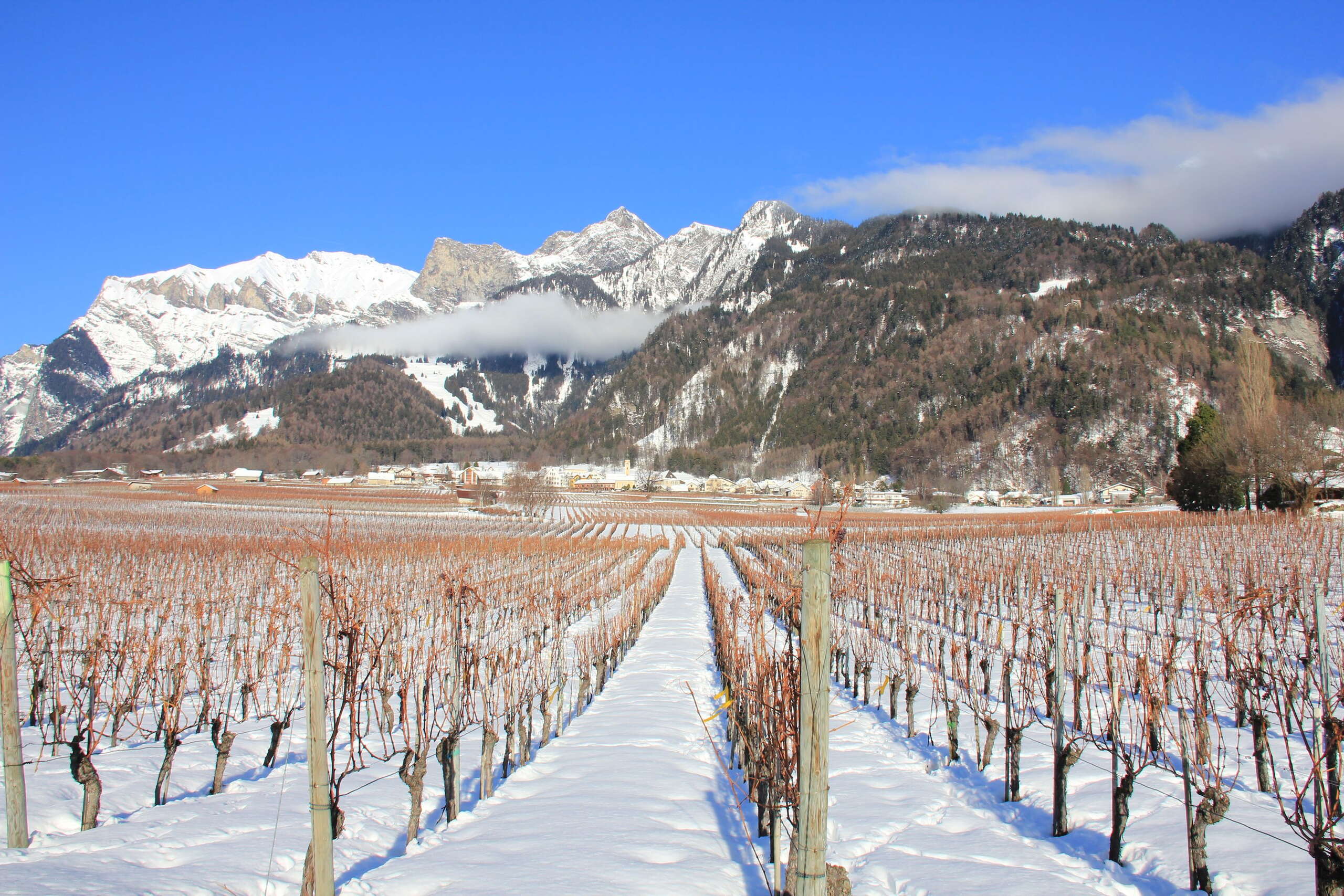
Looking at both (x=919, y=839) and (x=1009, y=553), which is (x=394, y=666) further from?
(x=1009, y=553)

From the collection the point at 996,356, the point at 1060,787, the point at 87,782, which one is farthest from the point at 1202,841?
the point at 996,356

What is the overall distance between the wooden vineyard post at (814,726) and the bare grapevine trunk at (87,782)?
17.9 feet

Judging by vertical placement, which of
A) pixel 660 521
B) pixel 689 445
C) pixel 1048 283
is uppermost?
pixel 1048 283

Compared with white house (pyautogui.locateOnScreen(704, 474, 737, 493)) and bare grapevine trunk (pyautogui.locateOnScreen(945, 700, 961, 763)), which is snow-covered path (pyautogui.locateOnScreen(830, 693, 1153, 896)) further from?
white house (pyautogui.locateOnScreen(704, 474, 737, 493))

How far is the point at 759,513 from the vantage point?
63125 mm

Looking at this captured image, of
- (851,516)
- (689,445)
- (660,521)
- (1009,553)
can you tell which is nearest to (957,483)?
(851,516)

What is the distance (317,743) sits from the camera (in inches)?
139

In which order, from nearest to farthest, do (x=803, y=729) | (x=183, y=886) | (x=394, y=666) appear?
(x=803, y=729) < (x=183, y=886) < (x=394, y=666)

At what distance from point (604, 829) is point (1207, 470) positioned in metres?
46.7

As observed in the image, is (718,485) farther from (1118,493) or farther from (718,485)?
(1118,493)

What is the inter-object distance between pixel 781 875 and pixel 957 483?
10560 centimetres

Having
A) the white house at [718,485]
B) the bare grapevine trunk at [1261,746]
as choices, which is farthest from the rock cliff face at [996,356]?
the bare grapevine trunk at [1261,746]

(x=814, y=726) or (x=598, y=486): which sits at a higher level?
(x=814, y=726)

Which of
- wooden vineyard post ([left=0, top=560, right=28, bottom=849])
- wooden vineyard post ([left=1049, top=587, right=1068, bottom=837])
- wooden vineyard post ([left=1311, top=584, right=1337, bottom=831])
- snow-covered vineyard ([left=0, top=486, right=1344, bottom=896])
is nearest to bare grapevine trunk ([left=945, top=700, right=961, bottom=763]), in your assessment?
snow-covered vineyard ([left=0, top=486, right=1344, bottom=896])
